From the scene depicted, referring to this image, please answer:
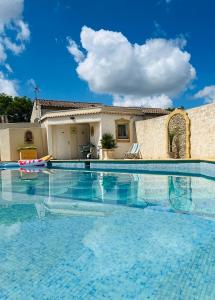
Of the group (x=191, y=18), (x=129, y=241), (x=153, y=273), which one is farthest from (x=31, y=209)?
(x=191, y=18)

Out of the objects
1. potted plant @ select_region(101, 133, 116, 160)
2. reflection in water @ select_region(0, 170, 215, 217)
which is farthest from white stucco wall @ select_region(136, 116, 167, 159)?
reflection in water @ select_region(0, 170, 215, 217)

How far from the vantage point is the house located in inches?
733

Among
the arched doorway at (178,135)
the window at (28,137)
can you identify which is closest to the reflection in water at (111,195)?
the arched doorway at (178,135)

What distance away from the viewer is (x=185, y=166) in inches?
520

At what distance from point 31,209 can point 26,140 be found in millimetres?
14723

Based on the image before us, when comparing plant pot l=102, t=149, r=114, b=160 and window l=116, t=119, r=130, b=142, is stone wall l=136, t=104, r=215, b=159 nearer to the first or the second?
window l=116, t=119, r=130, b=142

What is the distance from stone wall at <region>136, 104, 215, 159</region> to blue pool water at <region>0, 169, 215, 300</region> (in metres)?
5.20

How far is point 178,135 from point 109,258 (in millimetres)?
Answer: 12152

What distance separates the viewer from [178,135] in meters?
15.4

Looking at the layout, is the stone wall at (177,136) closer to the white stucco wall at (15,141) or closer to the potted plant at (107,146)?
the potted plant at (107,146)

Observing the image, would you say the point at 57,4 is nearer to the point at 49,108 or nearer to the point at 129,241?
the point at 129,241

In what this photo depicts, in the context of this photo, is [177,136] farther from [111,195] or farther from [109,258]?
[109,258]

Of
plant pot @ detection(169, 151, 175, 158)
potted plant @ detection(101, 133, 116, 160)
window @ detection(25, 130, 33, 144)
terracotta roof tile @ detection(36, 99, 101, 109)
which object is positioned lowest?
plant pot @ detection(169, 151, 175, 158)

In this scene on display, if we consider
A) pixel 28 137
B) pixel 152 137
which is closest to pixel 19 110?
pixel 28 137
